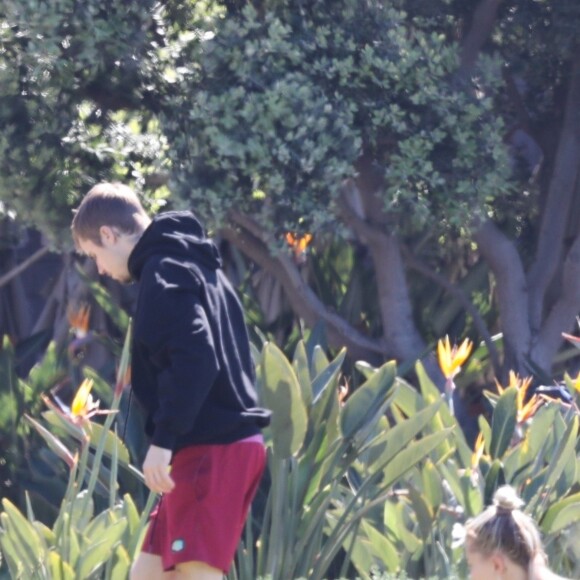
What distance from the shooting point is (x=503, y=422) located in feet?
16.7

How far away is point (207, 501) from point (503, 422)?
1.87 metres

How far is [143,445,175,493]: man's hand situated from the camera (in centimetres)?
341

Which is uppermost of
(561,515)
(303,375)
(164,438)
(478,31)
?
(478,31)

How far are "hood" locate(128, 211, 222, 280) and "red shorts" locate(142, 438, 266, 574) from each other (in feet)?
A: 1.76

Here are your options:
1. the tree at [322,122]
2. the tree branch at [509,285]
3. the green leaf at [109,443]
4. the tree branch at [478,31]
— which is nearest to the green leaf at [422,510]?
the green leaf at [109,443]

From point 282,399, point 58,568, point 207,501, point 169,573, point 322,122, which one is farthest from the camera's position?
point 322,122

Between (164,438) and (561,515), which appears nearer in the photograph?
(164,438)

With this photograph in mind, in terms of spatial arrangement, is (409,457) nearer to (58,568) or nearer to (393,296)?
(58,568)

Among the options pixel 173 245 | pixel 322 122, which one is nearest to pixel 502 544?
pixel 173 245

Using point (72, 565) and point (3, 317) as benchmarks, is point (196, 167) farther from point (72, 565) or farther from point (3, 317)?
point (3, 317)

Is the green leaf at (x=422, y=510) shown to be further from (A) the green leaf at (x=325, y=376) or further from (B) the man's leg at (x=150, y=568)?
(B) the man's leg at (x=150, y=568)

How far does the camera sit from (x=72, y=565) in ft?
13.7

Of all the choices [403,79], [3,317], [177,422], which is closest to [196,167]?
[403,79]

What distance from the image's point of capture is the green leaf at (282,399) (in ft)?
14.9
